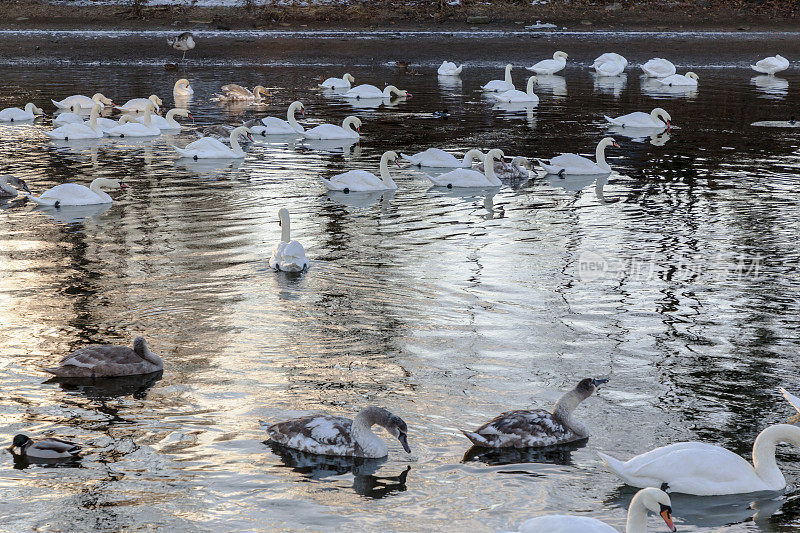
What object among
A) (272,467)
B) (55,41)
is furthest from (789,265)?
(55,41)

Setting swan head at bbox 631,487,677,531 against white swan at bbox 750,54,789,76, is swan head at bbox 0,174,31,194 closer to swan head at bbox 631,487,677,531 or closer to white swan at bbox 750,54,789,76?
swan head at bbox 631,487,677,531

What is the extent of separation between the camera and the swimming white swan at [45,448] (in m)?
8.93

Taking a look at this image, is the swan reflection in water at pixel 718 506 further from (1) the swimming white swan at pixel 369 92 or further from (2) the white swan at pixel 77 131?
(1) the swimming white swan at pixel 369 92

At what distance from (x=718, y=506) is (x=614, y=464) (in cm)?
91

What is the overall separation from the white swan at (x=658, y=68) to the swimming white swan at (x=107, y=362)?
3231 cm

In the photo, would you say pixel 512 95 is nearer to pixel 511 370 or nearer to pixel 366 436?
pixel 511 370

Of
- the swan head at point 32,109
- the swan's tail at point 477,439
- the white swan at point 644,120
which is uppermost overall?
the swan head at point 32,109

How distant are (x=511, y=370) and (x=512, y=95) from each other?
2357 cm

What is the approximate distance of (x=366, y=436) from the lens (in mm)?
9188

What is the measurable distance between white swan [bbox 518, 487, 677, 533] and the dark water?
0.84 metres

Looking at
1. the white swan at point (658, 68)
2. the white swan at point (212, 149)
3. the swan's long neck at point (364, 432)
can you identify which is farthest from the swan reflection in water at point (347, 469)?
the white swan at point (658, 68)

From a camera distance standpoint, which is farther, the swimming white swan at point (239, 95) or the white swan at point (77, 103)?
the swimming white swan at point (239, 95)

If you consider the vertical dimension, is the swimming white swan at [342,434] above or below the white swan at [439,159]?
below

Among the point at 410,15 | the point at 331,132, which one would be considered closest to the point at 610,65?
the point at 410,15
